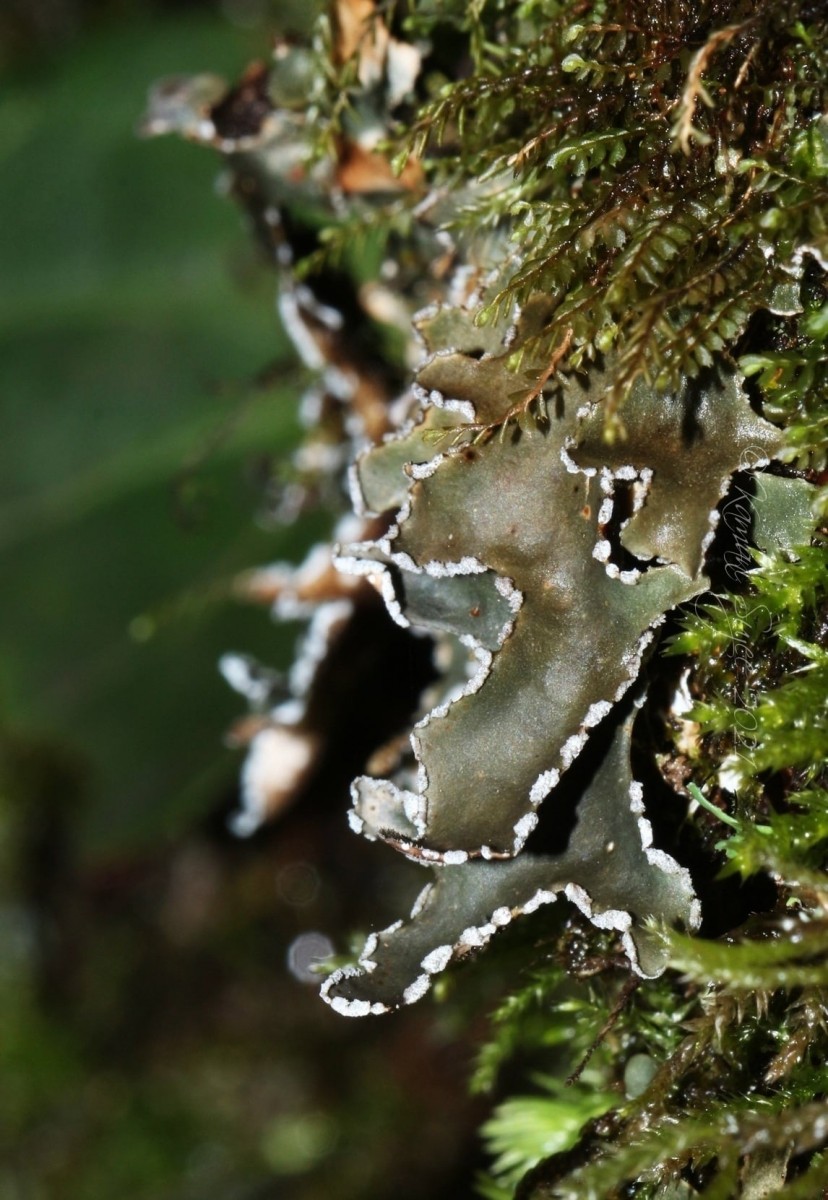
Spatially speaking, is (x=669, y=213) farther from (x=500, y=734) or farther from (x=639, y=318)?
(x=500, y=734)

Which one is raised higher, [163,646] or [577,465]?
[577,465]

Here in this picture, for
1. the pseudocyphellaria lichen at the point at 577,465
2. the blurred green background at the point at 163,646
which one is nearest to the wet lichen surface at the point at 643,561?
the pseudocyphellaria lichen at the point at 577,465

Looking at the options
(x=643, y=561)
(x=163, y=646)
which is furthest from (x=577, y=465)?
(x=163, y=646)

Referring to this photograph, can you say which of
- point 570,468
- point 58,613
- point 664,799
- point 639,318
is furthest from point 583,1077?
point 58,613

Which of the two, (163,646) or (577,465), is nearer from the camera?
(577,465)

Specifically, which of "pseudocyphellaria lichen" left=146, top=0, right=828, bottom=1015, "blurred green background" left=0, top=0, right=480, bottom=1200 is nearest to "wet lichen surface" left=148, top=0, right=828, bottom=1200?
"pseudocyphellaria lichen" left=146, top=0, right=828, bottom=1015

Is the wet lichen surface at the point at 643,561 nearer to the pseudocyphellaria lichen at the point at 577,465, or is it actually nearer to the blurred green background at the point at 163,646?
the pseudocyphellaria lichen at the point at 577,465

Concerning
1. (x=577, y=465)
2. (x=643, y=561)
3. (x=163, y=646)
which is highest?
(x=577, y=465)

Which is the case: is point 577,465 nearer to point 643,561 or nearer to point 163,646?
point 643,561
